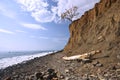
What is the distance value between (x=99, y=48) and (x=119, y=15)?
12.7 feet

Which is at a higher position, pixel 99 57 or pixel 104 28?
pixel 104 28

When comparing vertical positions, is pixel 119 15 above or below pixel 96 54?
above

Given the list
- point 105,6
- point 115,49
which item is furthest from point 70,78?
point 105,6

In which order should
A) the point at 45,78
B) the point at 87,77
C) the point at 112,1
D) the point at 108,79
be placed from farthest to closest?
1. the point at 112,1
2. the point at 45,78
3. the point at 87,77
4. the point at 108,79

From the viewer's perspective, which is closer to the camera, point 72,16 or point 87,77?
point 87,77

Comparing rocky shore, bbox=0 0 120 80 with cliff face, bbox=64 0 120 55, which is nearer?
rocky shore, bbox=0 0 120 80

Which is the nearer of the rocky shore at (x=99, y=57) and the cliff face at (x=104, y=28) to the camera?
the rocky shore at (x=99, y=57)

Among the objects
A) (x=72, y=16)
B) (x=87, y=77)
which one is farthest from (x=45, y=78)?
(x=72, y=16)

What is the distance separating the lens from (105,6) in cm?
2720

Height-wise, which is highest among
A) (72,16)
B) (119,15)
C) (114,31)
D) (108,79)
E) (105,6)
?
A: (72,16)

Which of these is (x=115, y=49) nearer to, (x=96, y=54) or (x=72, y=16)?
(x=96, y=54)

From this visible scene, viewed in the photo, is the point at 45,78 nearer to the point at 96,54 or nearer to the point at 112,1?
the point at 96,54

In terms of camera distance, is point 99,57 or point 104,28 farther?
point 104,28

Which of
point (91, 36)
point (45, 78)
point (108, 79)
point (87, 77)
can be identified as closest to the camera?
point (108, 79)
